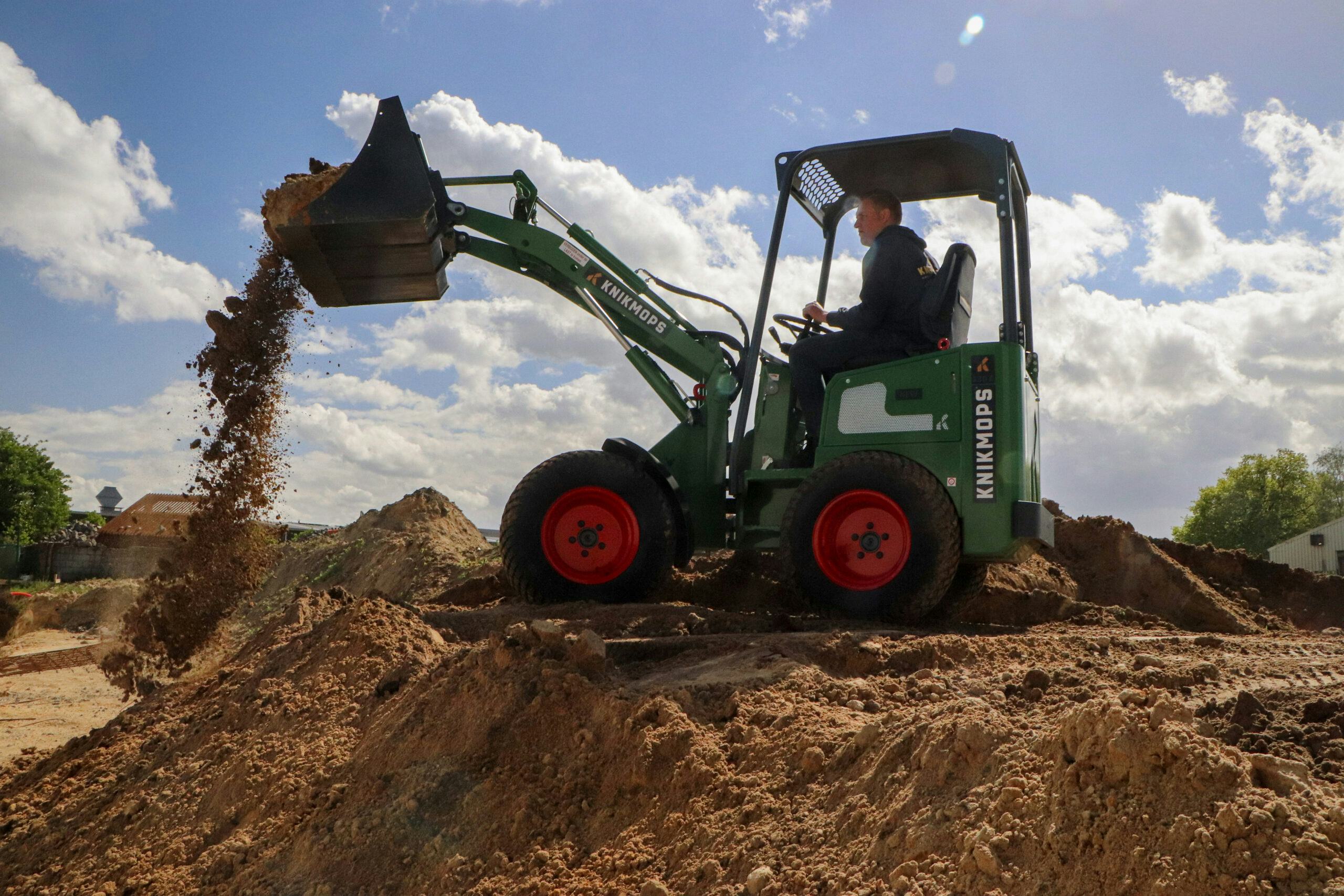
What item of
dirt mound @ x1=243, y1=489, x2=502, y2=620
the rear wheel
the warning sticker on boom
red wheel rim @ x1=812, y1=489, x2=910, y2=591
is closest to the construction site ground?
red wheel rim @ x1=812, y1=489, x2=910, y2=591

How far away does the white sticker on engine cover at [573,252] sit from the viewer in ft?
24.7

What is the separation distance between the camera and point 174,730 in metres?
4.98

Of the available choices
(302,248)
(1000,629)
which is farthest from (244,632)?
(1000,629)

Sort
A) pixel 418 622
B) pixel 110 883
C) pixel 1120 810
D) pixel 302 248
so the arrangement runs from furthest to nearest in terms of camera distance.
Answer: pixel 302 248
pixel 418 622
pixel 110 883
pixel 1120 810

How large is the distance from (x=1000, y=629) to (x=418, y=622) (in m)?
3.50

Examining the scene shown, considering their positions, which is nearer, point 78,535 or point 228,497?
point 228,497

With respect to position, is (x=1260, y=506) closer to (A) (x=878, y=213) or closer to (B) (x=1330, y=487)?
(B) (x=1330, y=487)

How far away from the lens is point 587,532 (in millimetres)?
6547

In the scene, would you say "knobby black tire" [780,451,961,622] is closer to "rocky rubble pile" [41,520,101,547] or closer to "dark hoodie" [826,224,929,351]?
"dark hoodie" [826,224,929,351]

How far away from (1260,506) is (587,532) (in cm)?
3963

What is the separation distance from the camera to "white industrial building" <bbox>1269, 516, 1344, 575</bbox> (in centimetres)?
3212

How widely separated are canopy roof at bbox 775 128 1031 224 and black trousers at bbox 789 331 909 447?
1188 millimetres

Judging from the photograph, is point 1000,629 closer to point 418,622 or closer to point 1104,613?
point 1104,613

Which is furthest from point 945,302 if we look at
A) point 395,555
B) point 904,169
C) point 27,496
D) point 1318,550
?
point 27,496
